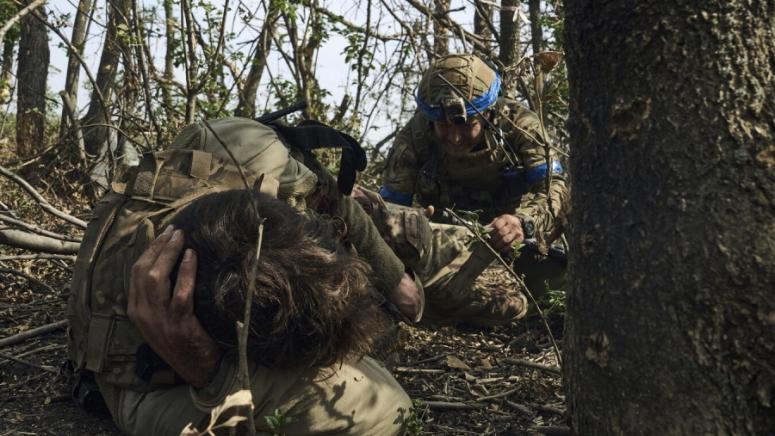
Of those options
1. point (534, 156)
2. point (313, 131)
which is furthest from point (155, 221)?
point (534, 156)

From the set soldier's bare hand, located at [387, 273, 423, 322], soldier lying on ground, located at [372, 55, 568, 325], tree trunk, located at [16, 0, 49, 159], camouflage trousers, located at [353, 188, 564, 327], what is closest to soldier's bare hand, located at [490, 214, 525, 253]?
soldier lying on ground, located at [372, 55, 568, 325]

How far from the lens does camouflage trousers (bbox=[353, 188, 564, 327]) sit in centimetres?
359

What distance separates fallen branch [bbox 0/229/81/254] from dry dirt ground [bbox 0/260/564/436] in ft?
1.01

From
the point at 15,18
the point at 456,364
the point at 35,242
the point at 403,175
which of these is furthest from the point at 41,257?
the point at 403,175

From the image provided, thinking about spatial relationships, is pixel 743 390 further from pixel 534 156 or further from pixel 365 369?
A: pixel 534 156

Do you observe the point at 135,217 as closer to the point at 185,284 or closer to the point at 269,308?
the point at 185,284

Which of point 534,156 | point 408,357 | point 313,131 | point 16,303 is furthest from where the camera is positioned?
point 534,156

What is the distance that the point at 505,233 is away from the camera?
432 cm

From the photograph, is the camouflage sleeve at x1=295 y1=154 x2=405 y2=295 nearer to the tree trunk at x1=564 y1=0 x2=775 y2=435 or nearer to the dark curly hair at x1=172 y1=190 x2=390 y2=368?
the dark curly hair at x1=172 y1=190 x2=390 y2=368

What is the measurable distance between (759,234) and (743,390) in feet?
0.99

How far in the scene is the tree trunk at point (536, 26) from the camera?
6.15 metres

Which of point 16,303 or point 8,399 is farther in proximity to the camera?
point 16,303

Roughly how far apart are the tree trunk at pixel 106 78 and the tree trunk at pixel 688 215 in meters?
4.30

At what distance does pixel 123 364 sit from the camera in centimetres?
241
